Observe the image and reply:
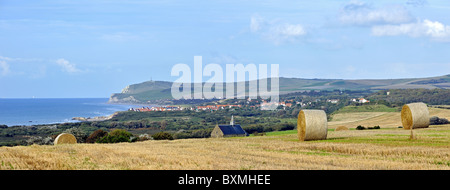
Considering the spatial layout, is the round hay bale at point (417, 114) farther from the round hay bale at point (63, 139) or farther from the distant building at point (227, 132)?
the distant building at point (227, 132)

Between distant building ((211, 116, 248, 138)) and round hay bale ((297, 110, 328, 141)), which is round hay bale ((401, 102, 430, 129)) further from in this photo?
distant building ((211, 116, 248, 138))

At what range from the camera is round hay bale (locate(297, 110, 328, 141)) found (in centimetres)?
2812

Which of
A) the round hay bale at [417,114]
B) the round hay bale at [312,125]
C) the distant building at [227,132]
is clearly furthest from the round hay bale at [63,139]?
the distant building at [227,132]

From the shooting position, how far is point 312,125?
28.2 m

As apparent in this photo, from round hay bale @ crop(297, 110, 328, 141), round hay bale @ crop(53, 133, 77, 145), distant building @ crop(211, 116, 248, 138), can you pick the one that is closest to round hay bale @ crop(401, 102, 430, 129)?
round hay bale @ crop(297, 110, 328, 141)

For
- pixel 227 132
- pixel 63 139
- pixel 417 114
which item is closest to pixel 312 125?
pixel 417 114

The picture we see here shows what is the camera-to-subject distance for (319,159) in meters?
16.9

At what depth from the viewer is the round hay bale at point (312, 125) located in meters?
28.1
